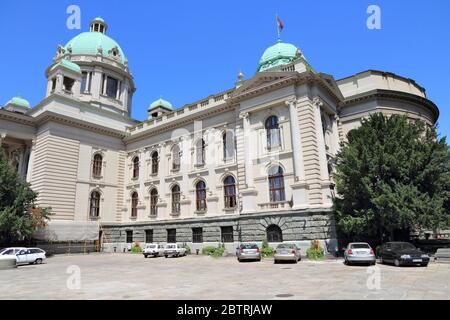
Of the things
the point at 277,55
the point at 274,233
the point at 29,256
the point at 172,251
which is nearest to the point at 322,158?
the point at 274,233

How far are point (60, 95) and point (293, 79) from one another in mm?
27118

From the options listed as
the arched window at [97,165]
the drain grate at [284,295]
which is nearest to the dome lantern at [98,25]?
the arched window at [97,165]

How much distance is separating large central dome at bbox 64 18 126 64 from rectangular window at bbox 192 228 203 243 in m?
33.3

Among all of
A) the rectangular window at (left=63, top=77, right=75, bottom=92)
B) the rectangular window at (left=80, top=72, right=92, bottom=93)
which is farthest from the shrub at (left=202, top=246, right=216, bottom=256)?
the rectangular window at (left=80, top=72, right=92, bottom=93)

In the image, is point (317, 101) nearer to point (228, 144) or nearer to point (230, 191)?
point (228, 144)

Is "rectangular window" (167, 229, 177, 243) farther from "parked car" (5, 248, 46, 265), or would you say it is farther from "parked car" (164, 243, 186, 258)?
"parked car" (5, 248, 46, 265)

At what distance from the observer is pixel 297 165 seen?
27.0m

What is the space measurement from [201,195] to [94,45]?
32797 mm

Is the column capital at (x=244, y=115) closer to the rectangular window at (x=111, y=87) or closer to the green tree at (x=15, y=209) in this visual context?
the green tree at (x=15, y=209)

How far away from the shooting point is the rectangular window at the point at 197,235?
3262 cm

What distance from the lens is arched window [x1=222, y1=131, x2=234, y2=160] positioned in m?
33.1
